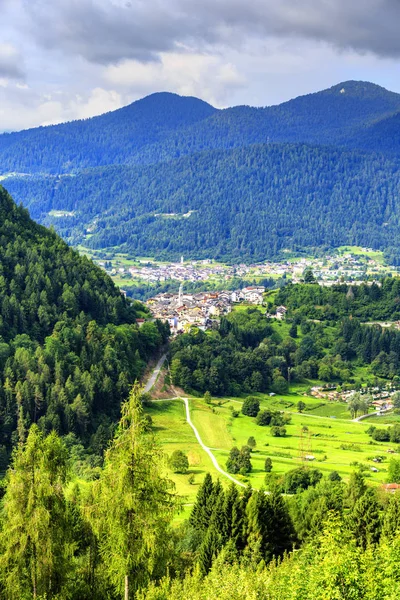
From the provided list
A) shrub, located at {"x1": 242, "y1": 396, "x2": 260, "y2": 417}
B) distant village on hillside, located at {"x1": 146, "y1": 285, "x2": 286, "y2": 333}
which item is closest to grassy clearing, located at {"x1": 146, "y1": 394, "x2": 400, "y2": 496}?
shrub, located at {"x1": 242, "y1": 396, "x2": 260, "y2": 417}

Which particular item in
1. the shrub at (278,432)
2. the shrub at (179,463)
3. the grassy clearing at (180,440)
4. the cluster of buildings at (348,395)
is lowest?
the cluster of buildings at (348,395)

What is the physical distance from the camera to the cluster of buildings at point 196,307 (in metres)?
122

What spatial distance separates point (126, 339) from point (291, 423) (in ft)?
70.5

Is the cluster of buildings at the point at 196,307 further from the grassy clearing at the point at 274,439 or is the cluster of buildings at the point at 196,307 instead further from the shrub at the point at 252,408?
the shrub at the point at 252,408

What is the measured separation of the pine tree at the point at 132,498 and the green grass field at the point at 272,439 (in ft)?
97.5

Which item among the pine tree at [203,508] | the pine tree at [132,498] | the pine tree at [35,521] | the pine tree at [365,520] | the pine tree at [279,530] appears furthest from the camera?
the pine tree at [203,508]

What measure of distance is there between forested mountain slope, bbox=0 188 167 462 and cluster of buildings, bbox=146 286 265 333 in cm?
1863

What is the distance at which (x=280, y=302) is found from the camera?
135500 mm

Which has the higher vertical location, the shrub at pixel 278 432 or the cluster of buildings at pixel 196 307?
the cluster of buildings at pixel 196 307

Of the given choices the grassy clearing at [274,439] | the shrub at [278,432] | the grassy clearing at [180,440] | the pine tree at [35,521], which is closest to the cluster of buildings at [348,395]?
the grassy clearing at [274,439]

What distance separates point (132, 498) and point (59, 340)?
55.0 meters

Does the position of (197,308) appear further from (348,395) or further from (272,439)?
(272,439)

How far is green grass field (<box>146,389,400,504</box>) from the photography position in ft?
193

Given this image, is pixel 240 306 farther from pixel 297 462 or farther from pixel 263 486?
pixel 263 486
